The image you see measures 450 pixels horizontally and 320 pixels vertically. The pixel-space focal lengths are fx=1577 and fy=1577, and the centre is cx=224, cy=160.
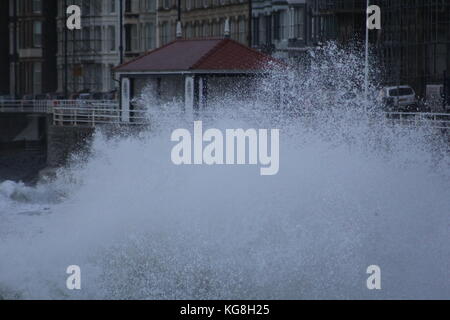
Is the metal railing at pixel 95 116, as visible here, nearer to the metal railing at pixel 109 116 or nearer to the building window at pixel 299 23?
the metal railing at pixel 109 116

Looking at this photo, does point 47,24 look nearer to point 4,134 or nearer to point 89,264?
point 4,134

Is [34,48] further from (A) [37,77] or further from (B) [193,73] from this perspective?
(B) [193,73]

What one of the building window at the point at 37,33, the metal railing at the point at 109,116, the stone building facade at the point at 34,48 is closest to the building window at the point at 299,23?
the metal railing at the point at 109,116

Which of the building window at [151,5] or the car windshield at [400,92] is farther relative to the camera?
the building window at [151,5]

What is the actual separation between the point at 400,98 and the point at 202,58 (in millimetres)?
10151

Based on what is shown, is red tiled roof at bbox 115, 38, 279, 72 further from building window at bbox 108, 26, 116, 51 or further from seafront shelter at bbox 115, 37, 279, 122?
building window at bbox 108, 26, 116, 51

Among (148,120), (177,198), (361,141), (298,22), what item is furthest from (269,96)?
(298,22)

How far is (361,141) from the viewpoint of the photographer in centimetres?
2958

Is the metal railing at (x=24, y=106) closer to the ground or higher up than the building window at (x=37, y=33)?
closer to the ground

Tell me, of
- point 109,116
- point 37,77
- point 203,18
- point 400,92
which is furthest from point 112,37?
point 109,116

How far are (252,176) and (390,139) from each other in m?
3.75

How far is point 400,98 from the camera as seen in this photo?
149 ft

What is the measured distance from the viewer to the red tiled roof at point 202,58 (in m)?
36.5

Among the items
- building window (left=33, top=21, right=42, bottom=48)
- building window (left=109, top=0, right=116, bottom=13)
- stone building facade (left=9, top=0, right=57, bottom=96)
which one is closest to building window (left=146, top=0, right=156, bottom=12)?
building window (left=109, top=0, right=116, bottom=13)
